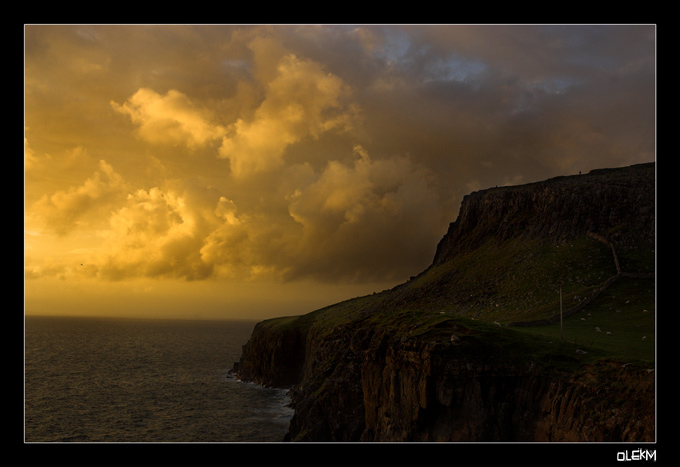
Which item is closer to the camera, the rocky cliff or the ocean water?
the rocky cliff

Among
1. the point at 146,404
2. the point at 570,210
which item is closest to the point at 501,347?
the point at 146,404

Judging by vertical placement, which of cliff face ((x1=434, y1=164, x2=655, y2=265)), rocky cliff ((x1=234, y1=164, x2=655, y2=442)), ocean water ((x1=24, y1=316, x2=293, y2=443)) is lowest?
ocean water ((x1=24, y1=316, x2=293, y2=443))

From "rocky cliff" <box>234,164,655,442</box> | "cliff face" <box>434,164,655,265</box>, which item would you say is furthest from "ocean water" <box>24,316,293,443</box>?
"cliff face" <box>434,164,655,265</box>

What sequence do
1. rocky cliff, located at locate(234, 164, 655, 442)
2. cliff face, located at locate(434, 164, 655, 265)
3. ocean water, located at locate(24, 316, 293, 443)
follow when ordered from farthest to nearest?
1. cliff face, located at locate(434, 164, 655, 265)
2. ocean water, located at locate(24, 316, 293, 443)
3. rocky cliff, located at locate(234, 164, 655, 442)

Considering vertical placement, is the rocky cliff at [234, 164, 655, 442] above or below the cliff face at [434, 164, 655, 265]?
below

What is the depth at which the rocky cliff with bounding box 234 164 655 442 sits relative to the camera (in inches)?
1124

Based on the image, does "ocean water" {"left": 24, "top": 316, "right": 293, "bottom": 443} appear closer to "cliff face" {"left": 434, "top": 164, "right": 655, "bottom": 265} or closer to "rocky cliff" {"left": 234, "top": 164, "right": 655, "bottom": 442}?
"rocky cliff" {"left": 234, "top": 164, "right": 655, "bottom": 442}

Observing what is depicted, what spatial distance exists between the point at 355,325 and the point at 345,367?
9.15 m

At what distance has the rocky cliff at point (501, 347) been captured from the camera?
2855 cm

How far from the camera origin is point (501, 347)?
107ft

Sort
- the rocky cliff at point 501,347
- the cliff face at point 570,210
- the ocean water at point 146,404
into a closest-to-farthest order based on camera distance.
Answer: the rocky cliff at point 501,347 → the ocean water at point 146,404 → the cliff face at point 570,210

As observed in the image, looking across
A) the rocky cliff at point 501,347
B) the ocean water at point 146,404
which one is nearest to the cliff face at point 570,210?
the rocky cliff at point 501,347

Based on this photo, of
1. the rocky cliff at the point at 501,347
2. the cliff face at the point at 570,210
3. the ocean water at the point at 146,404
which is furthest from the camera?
the cliff face at the point at 570,210

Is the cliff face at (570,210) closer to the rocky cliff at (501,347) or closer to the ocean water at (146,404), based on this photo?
the rocky cliff at (501,347)
